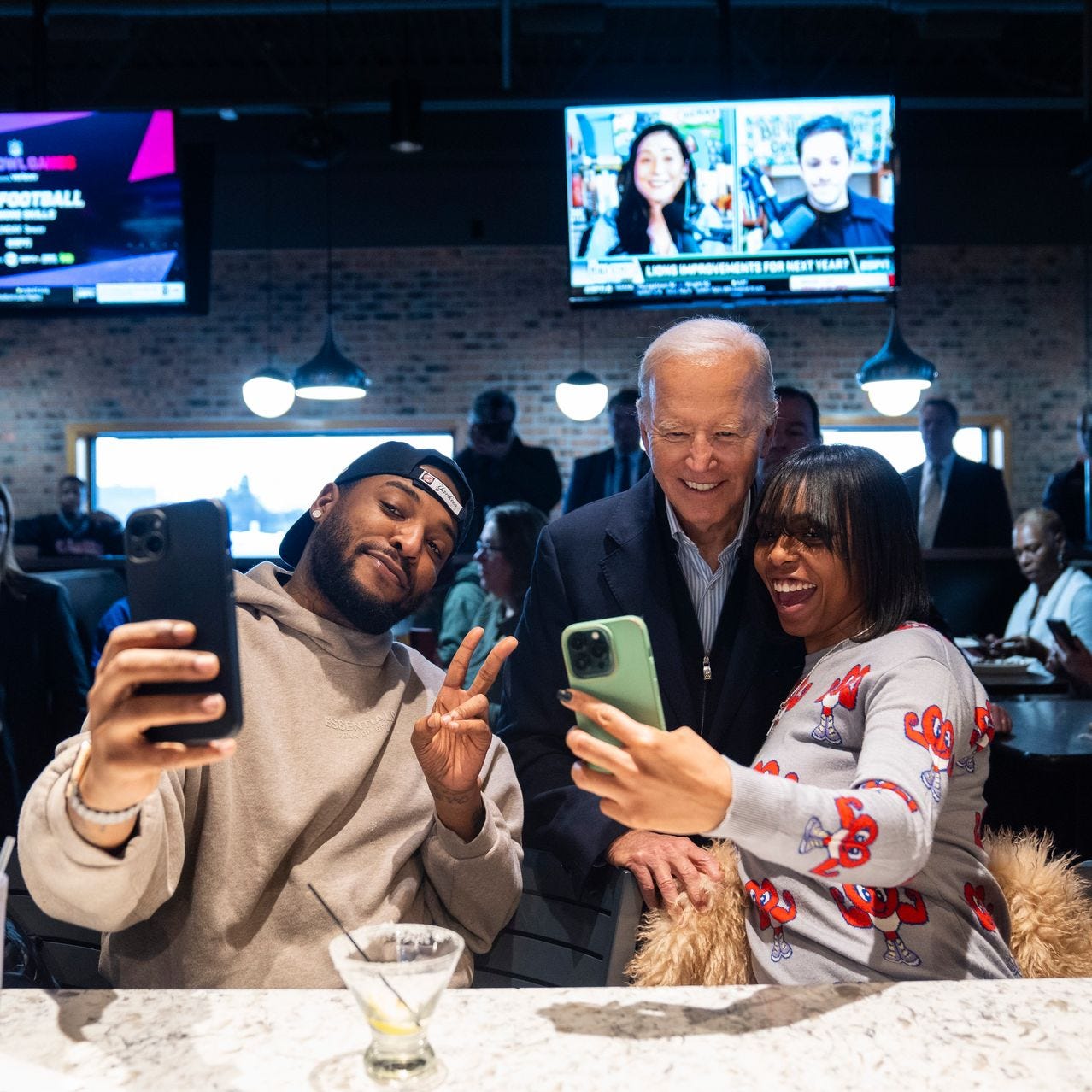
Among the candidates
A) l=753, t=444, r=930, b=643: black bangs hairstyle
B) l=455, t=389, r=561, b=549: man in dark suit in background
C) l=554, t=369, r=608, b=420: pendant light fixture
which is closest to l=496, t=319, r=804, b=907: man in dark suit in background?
l=753, t=444, r=930, b=643: black bangs hairstyle

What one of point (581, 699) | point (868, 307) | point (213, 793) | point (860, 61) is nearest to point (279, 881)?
point (213, 793)

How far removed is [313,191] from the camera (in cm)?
846

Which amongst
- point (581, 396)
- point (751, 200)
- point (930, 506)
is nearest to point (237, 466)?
point (581, 396)

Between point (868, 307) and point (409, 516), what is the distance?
770cm

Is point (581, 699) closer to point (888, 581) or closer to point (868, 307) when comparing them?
point (888, 581)

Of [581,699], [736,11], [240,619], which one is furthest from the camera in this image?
[736,11]

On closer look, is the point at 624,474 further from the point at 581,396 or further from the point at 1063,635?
the point at 1063,635

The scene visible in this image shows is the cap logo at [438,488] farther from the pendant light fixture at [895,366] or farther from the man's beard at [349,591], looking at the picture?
Result: the pendant light fixture at [895,366]

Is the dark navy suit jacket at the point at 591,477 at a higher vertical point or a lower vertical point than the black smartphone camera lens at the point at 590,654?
higher

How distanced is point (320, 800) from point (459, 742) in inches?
9.7

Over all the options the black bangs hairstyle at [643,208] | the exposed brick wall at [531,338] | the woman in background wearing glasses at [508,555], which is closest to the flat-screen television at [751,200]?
the black bangs hairstyle at [643,208]

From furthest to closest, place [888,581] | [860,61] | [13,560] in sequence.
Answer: [860,61], [13,560], [888,581]

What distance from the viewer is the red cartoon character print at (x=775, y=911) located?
4.47 feet

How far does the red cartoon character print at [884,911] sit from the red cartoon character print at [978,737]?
7.2 inches
